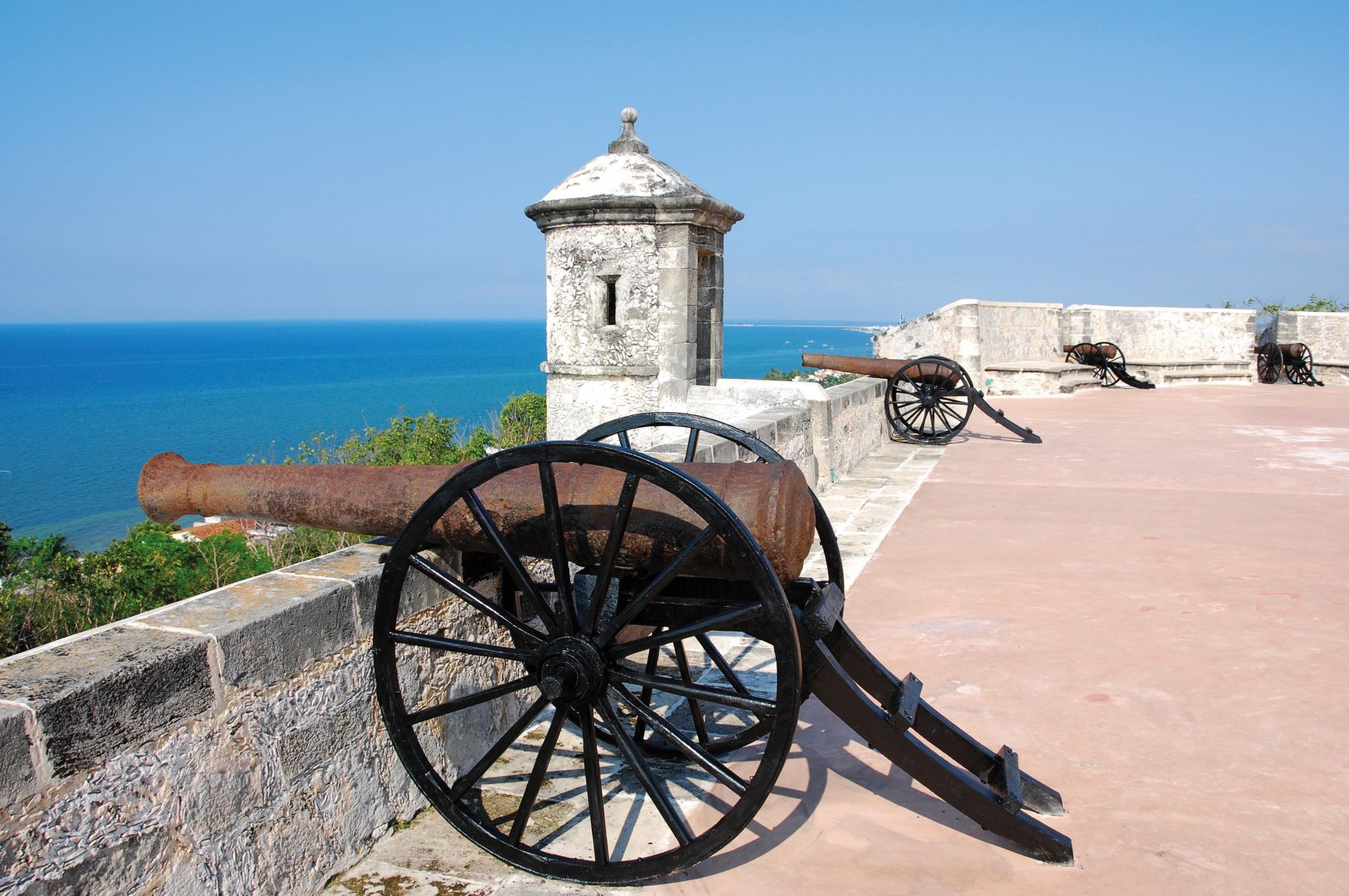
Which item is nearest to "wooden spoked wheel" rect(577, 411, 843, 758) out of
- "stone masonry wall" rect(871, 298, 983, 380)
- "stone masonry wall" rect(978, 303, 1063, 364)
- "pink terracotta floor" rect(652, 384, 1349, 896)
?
"pink terracotta floor" rect(652, 384, 1349, 896)

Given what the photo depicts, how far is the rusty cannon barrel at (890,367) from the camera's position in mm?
11320

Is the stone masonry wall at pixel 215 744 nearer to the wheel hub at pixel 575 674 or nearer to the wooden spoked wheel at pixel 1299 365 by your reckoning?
the wheel hub at pixel 575 674

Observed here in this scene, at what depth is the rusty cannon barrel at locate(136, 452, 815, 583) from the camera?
2.72 meters

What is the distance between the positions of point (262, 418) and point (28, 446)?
13.2 metres

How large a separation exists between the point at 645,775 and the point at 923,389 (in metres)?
9.37

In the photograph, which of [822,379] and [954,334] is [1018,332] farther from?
[822,379]

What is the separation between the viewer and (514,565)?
2730 millimetres

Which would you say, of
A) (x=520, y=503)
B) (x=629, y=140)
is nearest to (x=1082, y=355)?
(x=629, y=140)

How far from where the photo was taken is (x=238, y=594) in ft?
9.24

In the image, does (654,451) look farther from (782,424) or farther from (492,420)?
(492,420)

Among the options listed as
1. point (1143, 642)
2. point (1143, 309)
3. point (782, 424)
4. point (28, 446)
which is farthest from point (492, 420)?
point (28, 446)

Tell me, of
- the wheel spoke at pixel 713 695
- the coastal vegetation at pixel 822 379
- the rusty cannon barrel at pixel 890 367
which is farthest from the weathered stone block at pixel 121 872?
the rusty cannon barrel at pixel 890 367

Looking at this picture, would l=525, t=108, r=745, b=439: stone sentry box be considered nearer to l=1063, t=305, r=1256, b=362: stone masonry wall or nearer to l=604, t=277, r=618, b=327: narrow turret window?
l=604, t=277, r=618, b=327: narrow turret window

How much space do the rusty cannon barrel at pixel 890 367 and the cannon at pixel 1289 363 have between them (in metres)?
11.5
